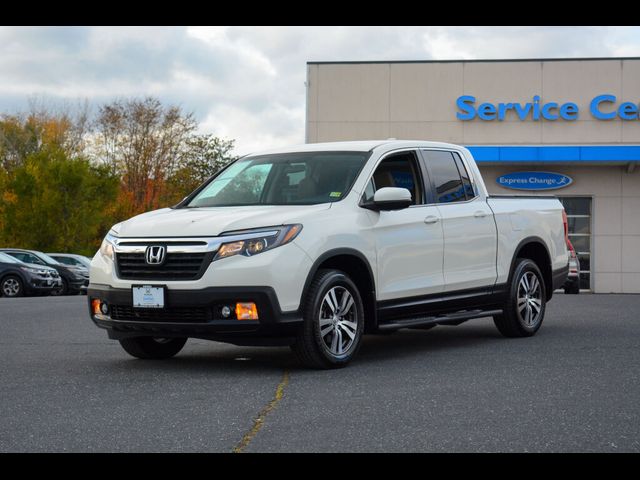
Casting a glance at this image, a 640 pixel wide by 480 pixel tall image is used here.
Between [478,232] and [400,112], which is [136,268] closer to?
[478,232]

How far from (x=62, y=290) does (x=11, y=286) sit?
2.62m

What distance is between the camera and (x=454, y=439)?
5.60m

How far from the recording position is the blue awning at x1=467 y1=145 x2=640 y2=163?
32.8 m

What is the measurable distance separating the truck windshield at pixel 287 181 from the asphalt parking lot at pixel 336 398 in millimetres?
1389

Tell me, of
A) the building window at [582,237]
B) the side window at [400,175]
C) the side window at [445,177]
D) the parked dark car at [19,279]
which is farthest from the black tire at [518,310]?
the building window at [582,237]

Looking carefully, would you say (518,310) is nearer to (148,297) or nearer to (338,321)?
(338,321)

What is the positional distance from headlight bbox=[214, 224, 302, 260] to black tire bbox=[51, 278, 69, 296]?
22362 mm

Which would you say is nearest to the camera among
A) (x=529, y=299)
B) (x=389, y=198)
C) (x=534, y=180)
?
(x=389, y=198)

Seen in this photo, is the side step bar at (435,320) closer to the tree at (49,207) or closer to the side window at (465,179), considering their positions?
the side window at (465,179)

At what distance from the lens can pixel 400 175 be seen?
9.84 meters

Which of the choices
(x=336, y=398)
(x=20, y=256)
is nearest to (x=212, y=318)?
(x=336, y=398)

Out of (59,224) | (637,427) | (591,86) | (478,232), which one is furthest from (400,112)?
(637,427)

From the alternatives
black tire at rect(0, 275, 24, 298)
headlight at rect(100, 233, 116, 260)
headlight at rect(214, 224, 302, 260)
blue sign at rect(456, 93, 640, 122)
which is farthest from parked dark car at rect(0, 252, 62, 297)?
headlight at rect(214, 224, 302, 260)

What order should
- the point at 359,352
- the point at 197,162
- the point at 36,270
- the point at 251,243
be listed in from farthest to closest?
the point at 197,162 → the point at 36,270 → the point at 359,352 → the point at 251,243
